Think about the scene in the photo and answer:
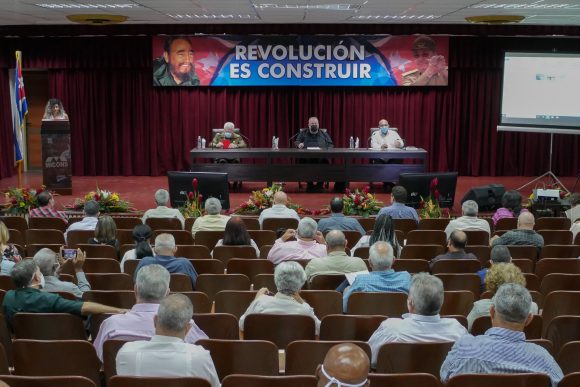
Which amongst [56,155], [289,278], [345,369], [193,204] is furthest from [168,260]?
[56,155]

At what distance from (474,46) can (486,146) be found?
7.00 ft

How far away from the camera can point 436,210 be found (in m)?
10.2

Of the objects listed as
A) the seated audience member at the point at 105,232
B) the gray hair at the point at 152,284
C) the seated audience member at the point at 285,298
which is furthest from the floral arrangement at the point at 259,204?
the gray hair at the point at 152,284

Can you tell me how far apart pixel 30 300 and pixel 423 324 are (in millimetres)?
2399

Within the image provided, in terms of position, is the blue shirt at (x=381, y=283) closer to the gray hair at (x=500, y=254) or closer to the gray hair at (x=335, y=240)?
the gray hair at (x=335, y=240)

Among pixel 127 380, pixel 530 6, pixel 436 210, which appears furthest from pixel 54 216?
pixel 530 6

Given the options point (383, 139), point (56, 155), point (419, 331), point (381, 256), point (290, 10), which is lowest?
point (419, 331)

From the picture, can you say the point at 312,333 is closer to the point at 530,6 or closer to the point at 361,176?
the point at 530,6

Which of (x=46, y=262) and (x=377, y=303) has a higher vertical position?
(x=46, y=262)

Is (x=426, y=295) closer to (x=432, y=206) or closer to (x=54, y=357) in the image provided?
(x=54, y=357)

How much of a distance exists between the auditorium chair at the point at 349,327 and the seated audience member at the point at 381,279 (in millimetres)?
733

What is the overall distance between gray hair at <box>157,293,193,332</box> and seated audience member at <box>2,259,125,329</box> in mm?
999

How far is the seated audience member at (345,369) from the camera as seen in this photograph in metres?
2.36

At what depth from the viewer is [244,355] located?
4.05 metres
